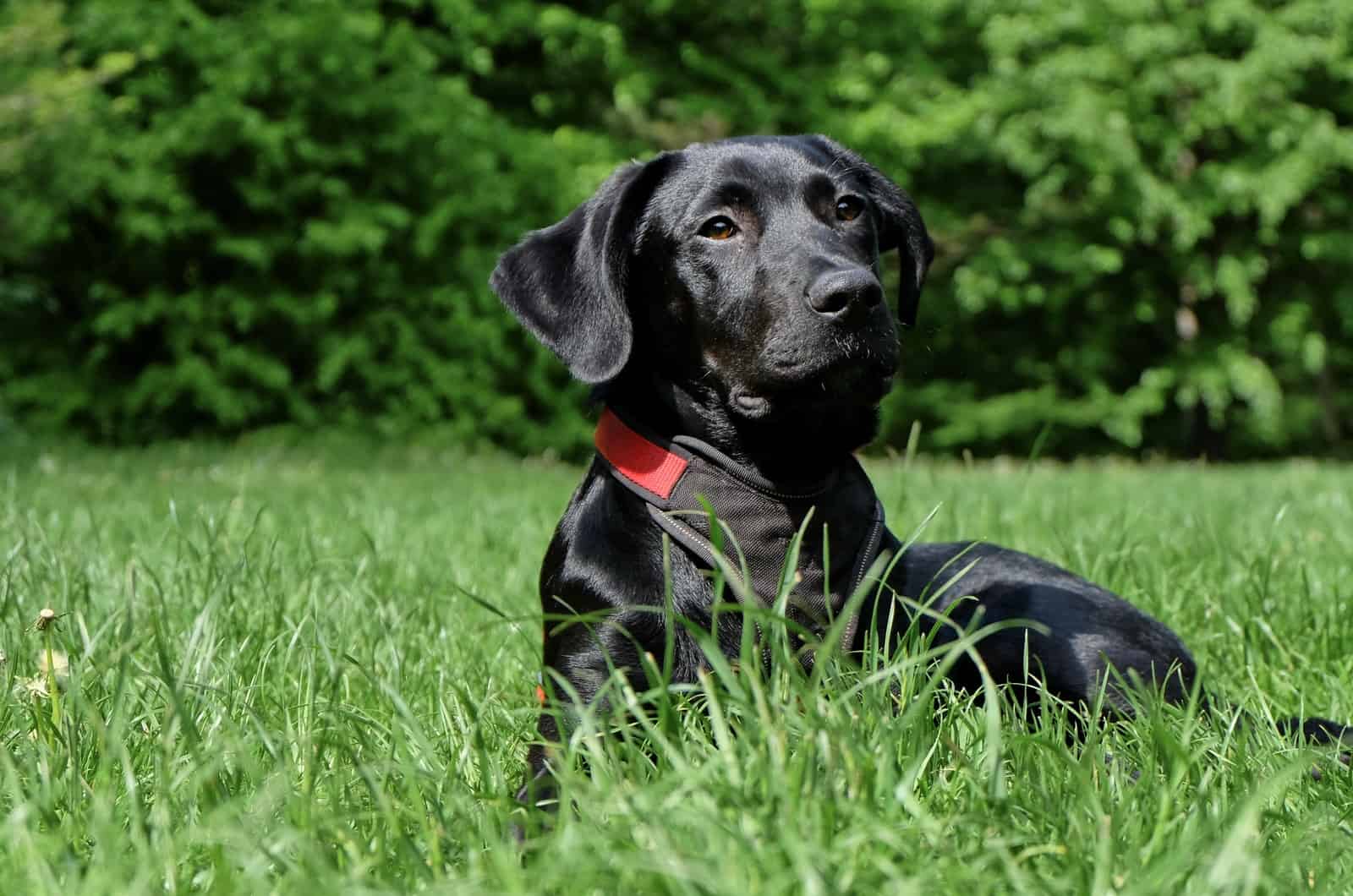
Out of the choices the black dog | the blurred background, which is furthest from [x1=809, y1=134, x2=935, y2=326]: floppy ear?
the blurred background

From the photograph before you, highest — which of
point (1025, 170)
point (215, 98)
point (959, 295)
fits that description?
point (215, 98)

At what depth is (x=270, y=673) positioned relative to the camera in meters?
2.68

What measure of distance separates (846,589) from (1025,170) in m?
16.2

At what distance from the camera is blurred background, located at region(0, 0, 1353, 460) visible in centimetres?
1321

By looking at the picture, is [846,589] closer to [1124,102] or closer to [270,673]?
[270,673]

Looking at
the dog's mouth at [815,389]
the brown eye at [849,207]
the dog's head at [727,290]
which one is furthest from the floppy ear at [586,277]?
the brown eye at [849,207]

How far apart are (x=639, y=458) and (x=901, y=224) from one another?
41.9 inches

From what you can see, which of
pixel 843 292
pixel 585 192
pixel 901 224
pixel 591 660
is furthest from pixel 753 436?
pixel 585 192

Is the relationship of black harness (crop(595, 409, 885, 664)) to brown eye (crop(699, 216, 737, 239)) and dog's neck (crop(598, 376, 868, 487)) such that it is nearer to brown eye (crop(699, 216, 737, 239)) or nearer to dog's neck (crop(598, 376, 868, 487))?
dog's neck (crop(598, 376, 868, 487))

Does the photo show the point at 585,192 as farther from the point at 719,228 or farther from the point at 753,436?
the point at 753,436

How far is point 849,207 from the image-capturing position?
2895 mm

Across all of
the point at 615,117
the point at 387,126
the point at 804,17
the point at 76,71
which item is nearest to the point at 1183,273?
the point at 804,17

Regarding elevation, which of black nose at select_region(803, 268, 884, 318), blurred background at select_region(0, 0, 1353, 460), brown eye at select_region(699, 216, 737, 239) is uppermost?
brown eye at select_region(699, 216, 737, 239)

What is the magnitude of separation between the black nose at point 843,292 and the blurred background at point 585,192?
9931 mm
